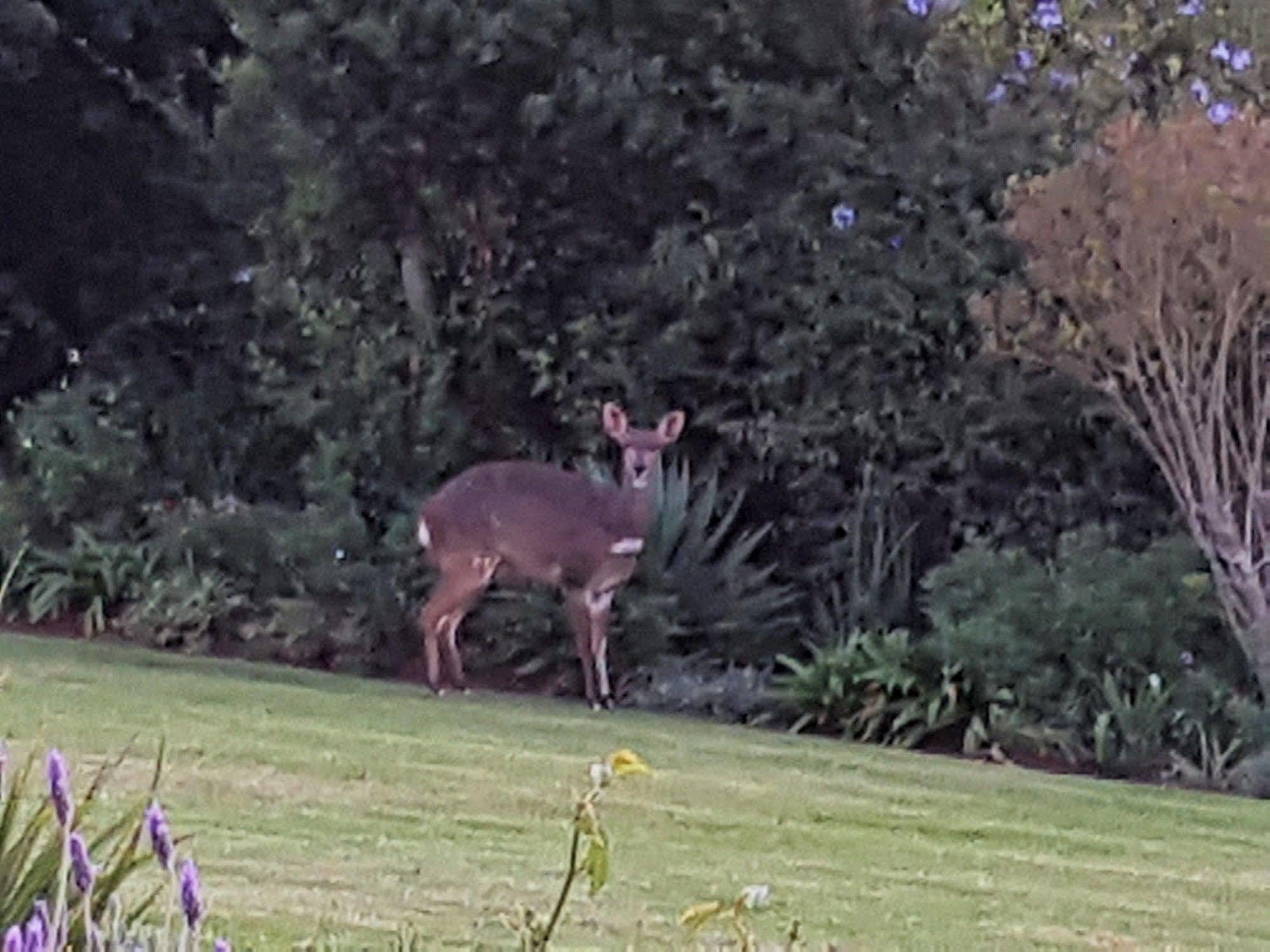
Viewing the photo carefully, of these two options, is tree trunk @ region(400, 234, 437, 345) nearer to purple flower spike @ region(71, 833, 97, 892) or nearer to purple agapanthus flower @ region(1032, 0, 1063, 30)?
purple agapanthus flower @ region(1032, 0, 1063, 30)

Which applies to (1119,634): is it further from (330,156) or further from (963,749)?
(330,156)

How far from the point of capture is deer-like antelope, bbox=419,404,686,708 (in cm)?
1348

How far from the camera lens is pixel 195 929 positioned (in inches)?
127

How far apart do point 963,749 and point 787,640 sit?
77.1 inches

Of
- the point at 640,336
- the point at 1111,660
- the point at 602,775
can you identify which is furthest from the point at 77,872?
the point at 640,336

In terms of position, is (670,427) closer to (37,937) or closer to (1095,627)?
(1095,627)

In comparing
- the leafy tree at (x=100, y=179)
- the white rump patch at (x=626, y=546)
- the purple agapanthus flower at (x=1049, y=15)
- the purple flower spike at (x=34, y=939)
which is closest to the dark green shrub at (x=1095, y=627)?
the white rump patch at (x=626, y=546)

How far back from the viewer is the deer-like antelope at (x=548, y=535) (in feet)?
44.2

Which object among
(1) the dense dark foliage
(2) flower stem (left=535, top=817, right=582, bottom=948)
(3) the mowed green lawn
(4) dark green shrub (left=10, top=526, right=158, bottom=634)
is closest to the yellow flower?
(2) flower stem (left=535, top=817, right=582, bottom=948)

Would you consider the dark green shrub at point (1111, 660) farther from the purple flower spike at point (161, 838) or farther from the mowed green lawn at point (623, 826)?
the purple flower spike at point (161, 838)

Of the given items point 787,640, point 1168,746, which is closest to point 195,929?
point 1168,746

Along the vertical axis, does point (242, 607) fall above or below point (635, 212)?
below

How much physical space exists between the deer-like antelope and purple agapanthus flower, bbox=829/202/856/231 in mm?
1315

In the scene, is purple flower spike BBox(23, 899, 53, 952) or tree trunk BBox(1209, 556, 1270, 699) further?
tree trunk BBox(1209, 556, 1270, 699)
